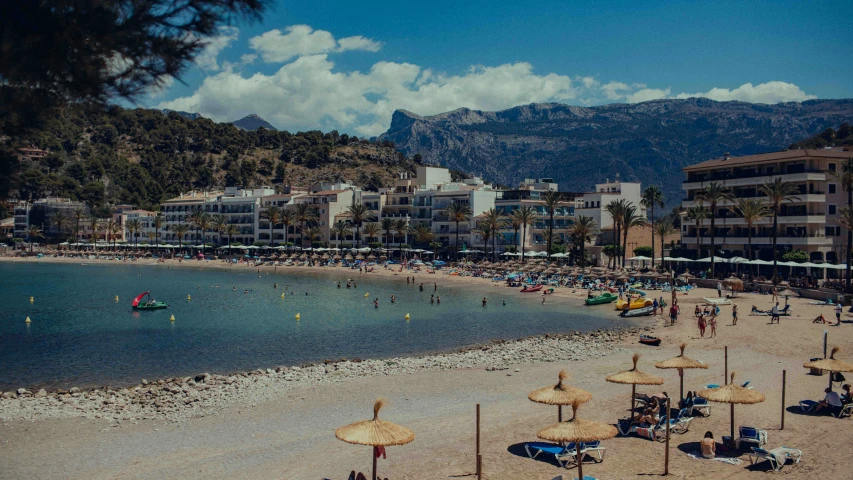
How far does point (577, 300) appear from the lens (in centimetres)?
5928

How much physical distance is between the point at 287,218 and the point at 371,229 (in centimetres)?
1579

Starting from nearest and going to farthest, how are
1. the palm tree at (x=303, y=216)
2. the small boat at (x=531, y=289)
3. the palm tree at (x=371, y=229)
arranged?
the small boat at (x=531, y=289) < the palm tree at (x=371, y=229) < the palm tree at (x=303, y=216)

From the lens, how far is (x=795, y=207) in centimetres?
6456

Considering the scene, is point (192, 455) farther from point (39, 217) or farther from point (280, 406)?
point (39, 217)

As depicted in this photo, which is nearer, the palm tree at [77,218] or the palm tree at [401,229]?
the palm tree at [401,229]

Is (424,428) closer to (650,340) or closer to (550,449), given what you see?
(550,449)

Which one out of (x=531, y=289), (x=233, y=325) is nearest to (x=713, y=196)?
(x=531, y=289)

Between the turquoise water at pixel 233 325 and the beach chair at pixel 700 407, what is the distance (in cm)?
1781

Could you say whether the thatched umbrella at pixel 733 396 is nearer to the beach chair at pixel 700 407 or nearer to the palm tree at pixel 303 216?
the beach chair at pixel 700 407

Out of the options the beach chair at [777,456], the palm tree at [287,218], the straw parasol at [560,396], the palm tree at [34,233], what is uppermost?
the palm tree at [287,218]

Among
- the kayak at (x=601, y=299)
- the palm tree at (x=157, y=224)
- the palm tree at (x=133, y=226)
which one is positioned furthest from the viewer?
the palm tree at (x=133, y=226)

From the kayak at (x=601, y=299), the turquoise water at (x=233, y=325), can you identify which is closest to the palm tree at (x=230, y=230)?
the turquoise water at (x=233, y=325)

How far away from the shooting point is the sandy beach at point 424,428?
16234 millimetres

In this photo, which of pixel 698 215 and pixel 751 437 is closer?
pixel 751 437
